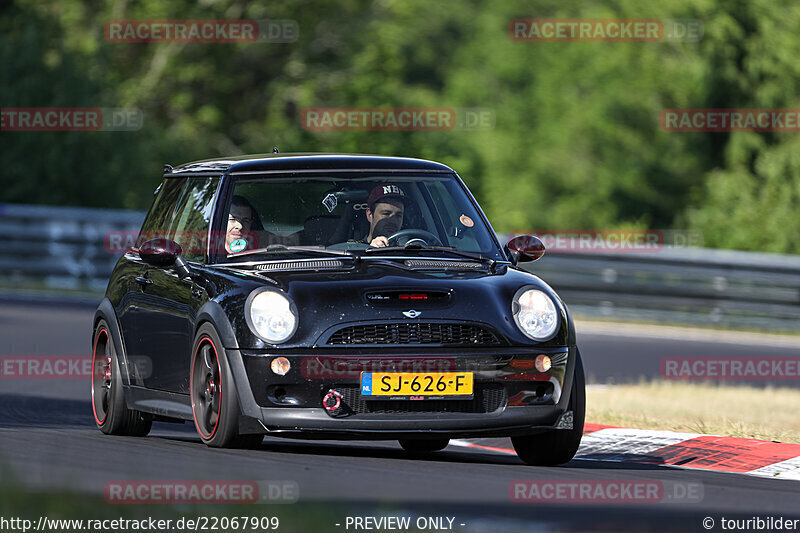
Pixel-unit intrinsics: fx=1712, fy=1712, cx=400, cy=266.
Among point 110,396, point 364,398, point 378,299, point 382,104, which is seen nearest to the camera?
point 364,398

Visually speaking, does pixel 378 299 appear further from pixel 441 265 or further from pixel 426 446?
pixel 426 446

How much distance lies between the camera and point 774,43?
121ft

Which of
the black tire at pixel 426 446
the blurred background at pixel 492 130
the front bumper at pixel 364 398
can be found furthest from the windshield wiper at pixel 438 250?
the blurred background at pixel 492 130

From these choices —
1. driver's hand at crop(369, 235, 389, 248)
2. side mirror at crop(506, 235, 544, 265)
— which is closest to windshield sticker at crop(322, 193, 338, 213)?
driver's hand at crop(369, 235, 389, 248)

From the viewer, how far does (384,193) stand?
378 inches

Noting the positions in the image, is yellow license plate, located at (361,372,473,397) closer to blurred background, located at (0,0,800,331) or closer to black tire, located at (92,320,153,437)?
black tire, located at (92,320,153,437)

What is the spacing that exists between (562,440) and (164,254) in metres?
2.38

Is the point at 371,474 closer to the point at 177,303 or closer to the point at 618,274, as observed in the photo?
the point at 177,303

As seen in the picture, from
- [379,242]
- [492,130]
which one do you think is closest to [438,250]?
[379,242]

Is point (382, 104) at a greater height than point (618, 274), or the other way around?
point (382, 104)

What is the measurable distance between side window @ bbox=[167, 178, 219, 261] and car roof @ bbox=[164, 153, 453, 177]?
0.34ft

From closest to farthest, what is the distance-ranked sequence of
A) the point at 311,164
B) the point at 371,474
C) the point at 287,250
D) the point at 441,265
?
1. the point at 371,474
2. the point at 441,265
3. the point at 287,250
4. the point at 311,164

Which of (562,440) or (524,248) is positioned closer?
(562,440)

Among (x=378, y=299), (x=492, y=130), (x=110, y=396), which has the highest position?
(x=492, y=130)
